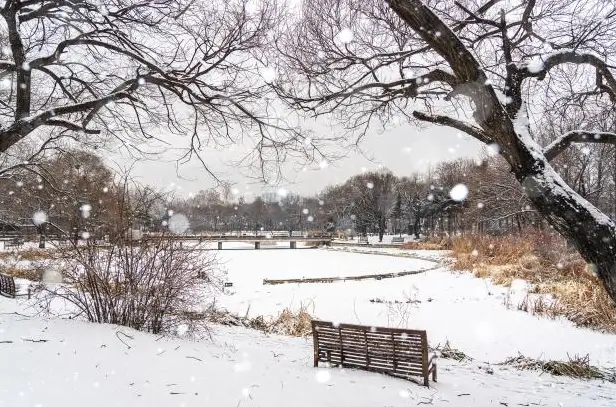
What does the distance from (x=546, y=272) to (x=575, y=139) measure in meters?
13.0

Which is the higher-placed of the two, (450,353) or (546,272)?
(546,272)

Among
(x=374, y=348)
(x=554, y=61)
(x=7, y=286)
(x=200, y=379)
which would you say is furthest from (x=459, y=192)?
(x=200, y=379)

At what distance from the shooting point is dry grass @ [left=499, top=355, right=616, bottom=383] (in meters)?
6.84

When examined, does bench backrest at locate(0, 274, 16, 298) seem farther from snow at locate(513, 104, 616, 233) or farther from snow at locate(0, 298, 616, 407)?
snow at locate(513, 104, 616, 233)

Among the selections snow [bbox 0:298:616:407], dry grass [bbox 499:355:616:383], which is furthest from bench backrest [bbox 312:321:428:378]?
dry grass [bbox 499:355:616:383]

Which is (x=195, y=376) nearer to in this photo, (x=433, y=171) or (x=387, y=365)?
(x=387, y=365)

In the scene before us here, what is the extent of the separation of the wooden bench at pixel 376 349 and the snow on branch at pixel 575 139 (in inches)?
120

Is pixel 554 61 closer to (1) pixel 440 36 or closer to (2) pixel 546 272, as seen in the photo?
(1) pixel 440 36

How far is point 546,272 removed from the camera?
15.2 metres

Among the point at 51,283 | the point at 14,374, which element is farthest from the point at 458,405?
the point at 51,283

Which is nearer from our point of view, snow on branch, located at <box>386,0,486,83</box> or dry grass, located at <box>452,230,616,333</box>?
snow on branch, located at <box>386,0,486,83</box>

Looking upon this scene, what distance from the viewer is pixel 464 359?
780 cm

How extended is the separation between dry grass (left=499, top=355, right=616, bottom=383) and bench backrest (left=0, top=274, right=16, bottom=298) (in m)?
11.1

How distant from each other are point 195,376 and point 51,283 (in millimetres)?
3984
